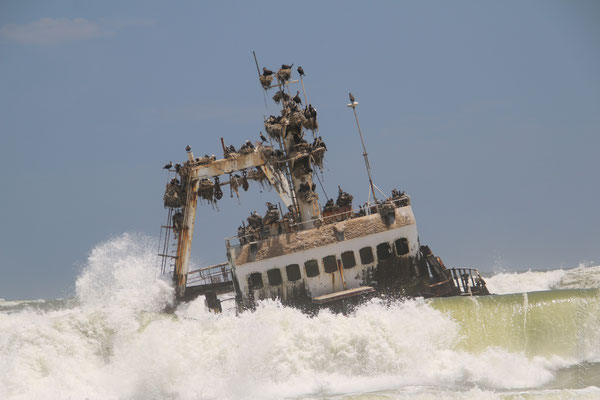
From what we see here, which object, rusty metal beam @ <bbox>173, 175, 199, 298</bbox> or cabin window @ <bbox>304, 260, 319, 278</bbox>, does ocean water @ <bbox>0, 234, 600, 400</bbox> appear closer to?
cabin window @ <bbox>304, 260, 319, 278</bbox>

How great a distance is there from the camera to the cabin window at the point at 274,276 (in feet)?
90.4

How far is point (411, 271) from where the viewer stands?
2736cm

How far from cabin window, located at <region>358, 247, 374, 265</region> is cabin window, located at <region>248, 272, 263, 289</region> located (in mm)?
4152

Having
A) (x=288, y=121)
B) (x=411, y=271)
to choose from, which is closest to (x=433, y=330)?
(x=411, y=271)

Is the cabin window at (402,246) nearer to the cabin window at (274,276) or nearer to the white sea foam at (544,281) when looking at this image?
the cabin window at (274,276)

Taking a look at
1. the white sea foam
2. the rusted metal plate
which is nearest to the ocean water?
the rusted metal plate

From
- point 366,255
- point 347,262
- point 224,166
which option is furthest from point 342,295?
point 224,166

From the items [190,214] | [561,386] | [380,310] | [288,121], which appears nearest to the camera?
[561,386]

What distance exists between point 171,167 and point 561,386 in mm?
19172

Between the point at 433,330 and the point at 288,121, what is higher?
the point at 288,121

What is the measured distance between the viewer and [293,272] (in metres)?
27.5

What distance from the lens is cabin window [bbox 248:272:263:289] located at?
27.7 m

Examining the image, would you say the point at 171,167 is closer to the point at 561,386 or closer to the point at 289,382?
the point at 289,382

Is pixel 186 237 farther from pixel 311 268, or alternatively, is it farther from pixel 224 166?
pixel 311 268
